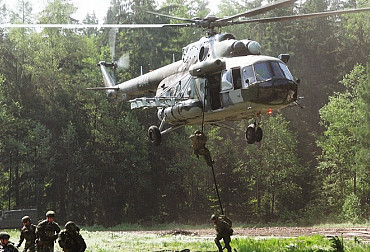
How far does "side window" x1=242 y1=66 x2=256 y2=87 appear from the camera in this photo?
14.4 m

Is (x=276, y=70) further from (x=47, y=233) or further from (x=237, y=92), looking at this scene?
(x=47, y=233)

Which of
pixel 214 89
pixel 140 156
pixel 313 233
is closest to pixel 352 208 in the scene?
pixel 140 156

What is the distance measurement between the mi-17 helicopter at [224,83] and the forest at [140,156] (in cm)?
1740

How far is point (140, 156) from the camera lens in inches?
1455

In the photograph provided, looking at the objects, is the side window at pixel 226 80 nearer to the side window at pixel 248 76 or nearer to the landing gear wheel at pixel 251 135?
the side window at pixel 248 76

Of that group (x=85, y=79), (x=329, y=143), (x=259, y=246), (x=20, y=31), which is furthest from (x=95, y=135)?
(x=259, y=246)

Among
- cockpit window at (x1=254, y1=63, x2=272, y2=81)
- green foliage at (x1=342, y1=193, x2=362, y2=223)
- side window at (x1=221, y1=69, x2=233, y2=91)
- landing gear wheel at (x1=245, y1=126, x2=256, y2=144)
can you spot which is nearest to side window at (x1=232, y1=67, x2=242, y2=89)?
side window at (x1=221, y1=69, x2=233, y2=91)

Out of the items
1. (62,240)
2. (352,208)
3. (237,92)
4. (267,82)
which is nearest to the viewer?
(62,240)

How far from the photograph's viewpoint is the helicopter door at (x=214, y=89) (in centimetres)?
1532

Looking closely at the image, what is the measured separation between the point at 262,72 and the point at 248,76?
1.32ft

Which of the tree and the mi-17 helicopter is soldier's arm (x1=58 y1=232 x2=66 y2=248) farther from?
the tree

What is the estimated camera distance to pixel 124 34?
44.1 m

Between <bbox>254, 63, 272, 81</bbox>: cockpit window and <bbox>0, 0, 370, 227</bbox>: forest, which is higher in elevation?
<bbox>254, 63, 272, 81</bbox>: cockpit window

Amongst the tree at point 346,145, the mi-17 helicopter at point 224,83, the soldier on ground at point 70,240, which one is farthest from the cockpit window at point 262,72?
the tree at point 346,145
